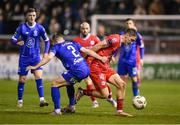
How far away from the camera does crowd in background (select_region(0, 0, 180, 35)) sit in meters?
28.9

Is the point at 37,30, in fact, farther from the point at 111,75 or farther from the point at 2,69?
the point at 2,69

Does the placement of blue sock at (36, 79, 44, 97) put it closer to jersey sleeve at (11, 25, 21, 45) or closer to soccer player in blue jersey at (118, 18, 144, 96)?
jersey sleeve at (11, 25, 21, 45)

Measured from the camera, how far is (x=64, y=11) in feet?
96.2

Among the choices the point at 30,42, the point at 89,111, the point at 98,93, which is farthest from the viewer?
the point at 30,42

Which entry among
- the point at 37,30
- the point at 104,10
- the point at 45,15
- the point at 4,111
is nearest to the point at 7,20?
the point at 45,15

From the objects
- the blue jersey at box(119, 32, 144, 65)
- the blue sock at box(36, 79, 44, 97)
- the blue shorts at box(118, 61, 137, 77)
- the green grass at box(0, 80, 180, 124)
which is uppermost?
the blue jersey at box(119, 32, 144, 65)

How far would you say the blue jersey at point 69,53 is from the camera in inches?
579

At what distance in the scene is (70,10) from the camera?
29.5m

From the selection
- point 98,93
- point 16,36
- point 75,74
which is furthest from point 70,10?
point 75,74

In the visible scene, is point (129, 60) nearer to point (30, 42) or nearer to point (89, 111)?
point (30, 42)

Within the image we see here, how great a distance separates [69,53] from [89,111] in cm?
188

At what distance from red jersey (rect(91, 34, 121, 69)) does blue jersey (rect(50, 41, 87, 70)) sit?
60 centimetres

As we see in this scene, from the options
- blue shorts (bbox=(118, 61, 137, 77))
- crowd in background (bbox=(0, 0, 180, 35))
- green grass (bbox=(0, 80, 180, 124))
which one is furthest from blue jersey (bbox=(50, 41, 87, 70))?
crowd in background (bbox=(0, 0, 180, 35))

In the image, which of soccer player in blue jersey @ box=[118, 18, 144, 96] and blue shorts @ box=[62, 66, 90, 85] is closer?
blue shorts @ box=[62, 66, 90, 85]
